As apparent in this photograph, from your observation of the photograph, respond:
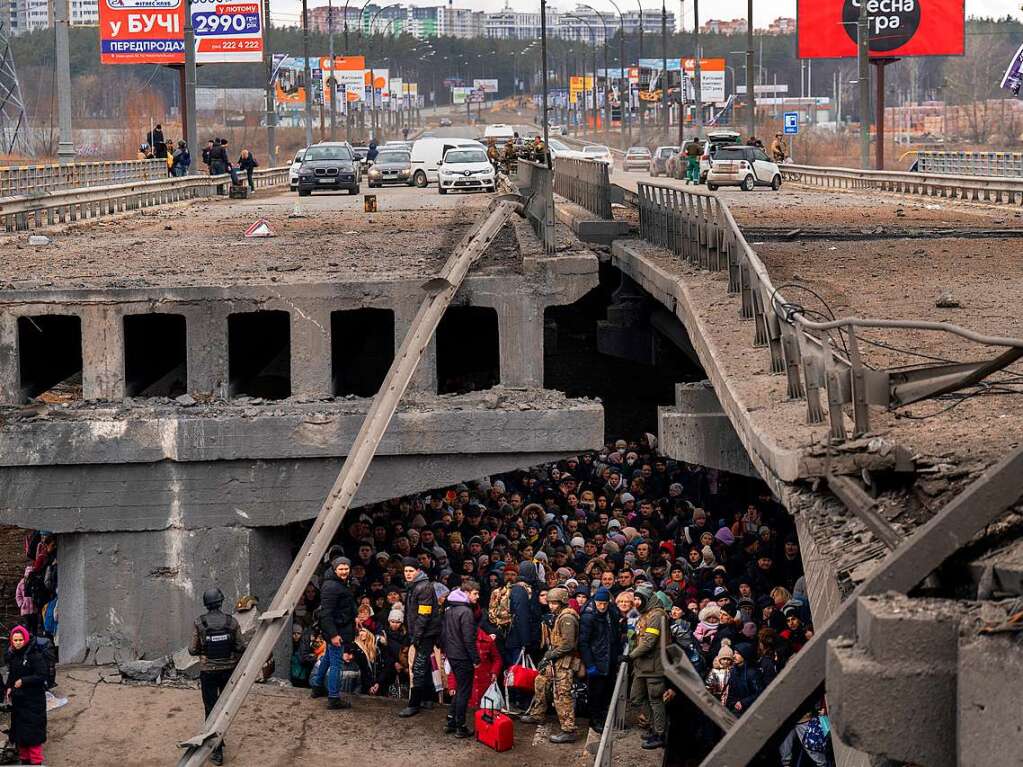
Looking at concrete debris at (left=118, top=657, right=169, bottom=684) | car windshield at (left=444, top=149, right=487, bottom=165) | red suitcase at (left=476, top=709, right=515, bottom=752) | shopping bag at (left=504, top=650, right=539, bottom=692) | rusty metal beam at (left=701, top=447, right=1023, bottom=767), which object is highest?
car windshield at (left=444, top=149, right=487, bottom=165)

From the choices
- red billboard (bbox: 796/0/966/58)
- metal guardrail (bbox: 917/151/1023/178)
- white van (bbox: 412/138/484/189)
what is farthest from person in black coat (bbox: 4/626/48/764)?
red billboard (bbox: 796/0/966/58)

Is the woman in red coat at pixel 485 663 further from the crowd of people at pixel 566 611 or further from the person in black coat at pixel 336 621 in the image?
the person in black coat at pixel 336 621

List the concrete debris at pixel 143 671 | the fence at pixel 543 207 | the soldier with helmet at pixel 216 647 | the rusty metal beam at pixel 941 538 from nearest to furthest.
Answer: the rusty metal beam at pixel 941 538, the soldier with helmet at pixel 216 647, the concrete debris at pixel 143 671, the fence at pixel 543 207

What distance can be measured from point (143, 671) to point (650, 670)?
661 centimetres

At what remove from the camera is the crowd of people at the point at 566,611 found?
12.8 meters

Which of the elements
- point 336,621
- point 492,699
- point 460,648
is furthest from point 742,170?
point 460,648

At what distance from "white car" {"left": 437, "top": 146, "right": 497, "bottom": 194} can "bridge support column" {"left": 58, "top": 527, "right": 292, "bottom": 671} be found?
34.3m

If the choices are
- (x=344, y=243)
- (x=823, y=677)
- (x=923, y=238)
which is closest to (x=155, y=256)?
(x=344, y=243)

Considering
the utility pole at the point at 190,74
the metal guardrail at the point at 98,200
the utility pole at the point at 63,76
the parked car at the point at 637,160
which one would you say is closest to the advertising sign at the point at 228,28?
the metal guardrail at the point at 98,200

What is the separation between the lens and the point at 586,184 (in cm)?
3384

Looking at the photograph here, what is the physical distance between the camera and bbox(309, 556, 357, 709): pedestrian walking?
1520 centimetres

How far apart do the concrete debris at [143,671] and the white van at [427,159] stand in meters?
43.6

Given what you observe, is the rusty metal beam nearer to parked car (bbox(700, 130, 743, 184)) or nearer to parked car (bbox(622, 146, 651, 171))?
parked car (bbox(700, 130, 743, 184))

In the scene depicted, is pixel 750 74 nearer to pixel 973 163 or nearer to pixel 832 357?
pixel 973 163
